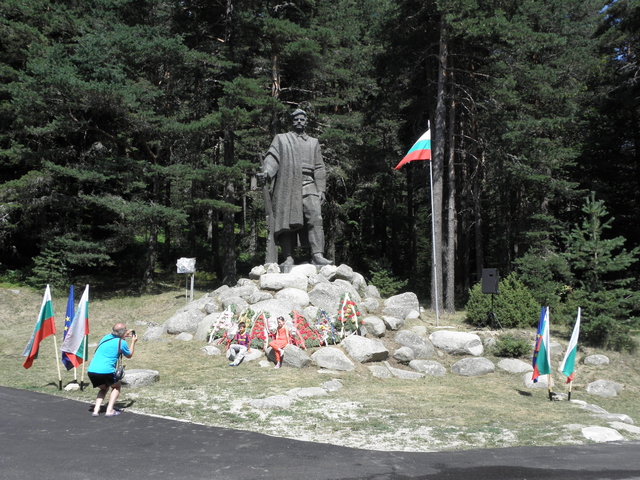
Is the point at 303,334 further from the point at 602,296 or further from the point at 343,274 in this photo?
the point at 602,296

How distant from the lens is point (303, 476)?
14.2 ft

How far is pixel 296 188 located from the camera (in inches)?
496

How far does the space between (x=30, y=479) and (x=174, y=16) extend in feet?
74.4

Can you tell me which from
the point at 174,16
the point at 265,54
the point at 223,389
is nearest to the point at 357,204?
the point at 265,54

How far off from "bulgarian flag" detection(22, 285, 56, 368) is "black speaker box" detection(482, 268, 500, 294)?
10004 millimetres

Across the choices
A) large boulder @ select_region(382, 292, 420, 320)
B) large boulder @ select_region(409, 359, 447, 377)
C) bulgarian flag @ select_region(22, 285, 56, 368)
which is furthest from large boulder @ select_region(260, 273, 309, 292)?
bulgarian flag @ select_region(22, 285, 56, 368)

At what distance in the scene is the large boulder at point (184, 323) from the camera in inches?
466

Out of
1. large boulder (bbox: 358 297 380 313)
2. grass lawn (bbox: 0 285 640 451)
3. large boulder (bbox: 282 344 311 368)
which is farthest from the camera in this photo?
large boulder (bbox: 358 297 380 313)

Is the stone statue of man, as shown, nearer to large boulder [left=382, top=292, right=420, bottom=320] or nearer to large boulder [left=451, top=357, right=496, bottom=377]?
large boulder [left=382, top=292, right=420, bottom=320]

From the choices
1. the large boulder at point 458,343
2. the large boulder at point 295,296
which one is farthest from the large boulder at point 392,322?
the large boulder at point 295,296

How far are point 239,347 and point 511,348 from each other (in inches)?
244

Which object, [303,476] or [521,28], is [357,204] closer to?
[521,28]

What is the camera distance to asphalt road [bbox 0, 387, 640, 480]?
4355 millimetres

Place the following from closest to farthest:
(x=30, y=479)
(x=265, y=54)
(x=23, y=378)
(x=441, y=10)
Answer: (x=30, y=479) → (x=23, y=378) → (x=441, y=10) → (x=265, y=54)
